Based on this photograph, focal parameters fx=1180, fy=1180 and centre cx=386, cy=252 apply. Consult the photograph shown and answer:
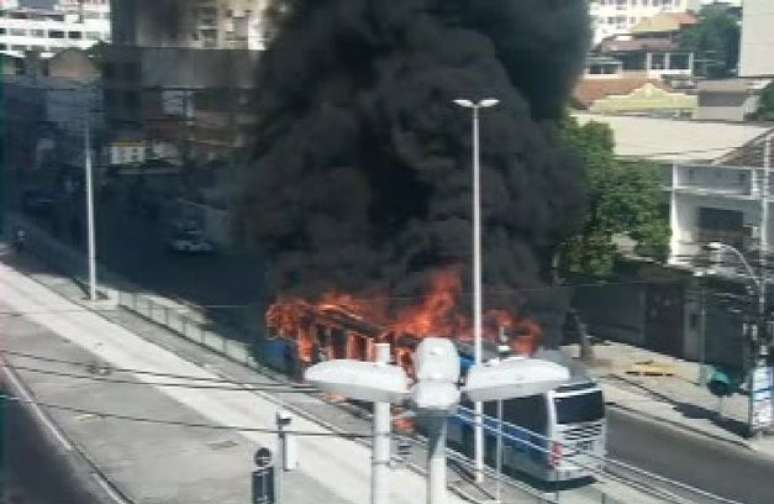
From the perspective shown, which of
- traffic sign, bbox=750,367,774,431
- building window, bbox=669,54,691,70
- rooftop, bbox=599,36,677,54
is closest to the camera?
traffic sign, bbox=750,367,774,431

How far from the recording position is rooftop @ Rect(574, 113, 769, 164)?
102 feet

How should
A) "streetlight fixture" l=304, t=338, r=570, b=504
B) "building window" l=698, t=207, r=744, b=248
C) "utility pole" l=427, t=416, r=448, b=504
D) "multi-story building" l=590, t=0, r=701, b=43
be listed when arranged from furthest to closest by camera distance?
"multi-story building" l=590, t=0, r=701, b=43 < "building window" l=698, t=207, r=744, b=248 < "utility pole" l=427, t=416, r=448, b=504 < "streetlight fixture" l=304, t=338, r=570, b=504

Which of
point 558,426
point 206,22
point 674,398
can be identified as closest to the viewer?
point 558,426

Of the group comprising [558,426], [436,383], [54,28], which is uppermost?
[54,28]

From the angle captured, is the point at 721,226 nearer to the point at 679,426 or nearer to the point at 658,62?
the point at 679,426

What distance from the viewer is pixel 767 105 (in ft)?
156

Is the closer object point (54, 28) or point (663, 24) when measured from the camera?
point (54, 28)

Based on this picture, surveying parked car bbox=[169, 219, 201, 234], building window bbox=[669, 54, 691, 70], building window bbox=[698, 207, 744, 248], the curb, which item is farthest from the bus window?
building window bbox=[669, 54, 691, 70]

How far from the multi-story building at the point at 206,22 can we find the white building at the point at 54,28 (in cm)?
6072

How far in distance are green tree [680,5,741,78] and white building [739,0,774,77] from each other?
40.2 m

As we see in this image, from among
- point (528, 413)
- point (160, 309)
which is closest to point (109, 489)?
point (528, 413)

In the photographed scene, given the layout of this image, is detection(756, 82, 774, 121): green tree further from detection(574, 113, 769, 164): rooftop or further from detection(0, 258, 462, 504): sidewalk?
detection(0, 258, 462, 504): sidewalk

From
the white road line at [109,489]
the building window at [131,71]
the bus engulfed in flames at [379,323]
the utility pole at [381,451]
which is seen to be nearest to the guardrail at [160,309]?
the bus engulfed in flames at [379,323]

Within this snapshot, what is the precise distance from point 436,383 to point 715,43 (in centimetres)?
10012
